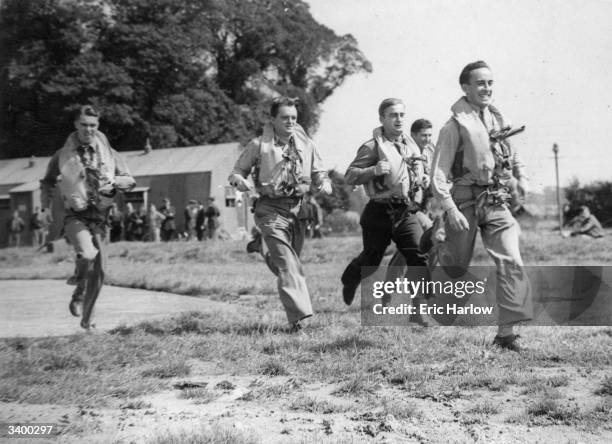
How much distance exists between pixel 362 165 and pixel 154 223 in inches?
909

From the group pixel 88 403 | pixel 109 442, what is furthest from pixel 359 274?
pixel 109 442

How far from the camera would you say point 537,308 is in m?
7.69

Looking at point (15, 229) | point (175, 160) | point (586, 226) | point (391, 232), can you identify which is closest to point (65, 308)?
point (391, 232)

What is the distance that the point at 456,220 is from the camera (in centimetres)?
586

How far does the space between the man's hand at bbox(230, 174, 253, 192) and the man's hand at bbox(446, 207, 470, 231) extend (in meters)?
1.80

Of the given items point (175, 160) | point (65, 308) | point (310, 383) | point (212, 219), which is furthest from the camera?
point (175, 160)

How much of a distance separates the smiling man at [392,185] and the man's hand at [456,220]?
115cm

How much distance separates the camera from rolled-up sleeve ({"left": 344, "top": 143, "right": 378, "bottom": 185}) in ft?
23.0

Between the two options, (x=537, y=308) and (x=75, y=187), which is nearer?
(x=75, y=187)

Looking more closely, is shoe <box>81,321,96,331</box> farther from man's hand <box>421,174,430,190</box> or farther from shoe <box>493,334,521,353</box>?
shoe <box>493,334,521,353</box>

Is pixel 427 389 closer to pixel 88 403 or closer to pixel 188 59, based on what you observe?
pixel 88 403

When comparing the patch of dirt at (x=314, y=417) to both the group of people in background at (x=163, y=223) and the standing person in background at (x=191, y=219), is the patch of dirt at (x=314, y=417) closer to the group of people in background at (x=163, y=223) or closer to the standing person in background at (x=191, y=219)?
the group of people in background at (x=163, y=223)

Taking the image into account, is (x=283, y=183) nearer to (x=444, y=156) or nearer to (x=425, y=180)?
(x=425, y=180)

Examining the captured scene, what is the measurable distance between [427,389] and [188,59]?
3236cm
